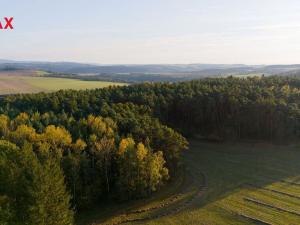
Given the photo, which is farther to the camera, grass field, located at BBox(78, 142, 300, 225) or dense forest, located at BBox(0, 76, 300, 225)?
grass field, located at BBox(78, 142, 300, 225)

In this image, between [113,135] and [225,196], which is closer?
[225,196]

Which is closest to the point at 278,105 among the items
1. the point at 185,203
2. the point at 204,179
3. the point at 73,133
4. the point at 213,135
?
the point at 213,135

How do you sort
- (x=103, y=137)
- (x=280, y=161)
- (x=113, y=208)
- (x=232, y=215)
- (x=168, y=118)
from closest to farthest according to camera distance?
(x=232, y=215), (x=113, y=208), (x=103, y=137), (x=280, y=161), (x=168, y=118)

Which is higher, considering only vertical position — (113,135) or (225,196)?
(113,135)

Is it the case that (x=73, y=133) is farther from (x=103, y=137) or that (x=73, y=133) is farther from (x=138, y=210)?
(x=138, y=210)
